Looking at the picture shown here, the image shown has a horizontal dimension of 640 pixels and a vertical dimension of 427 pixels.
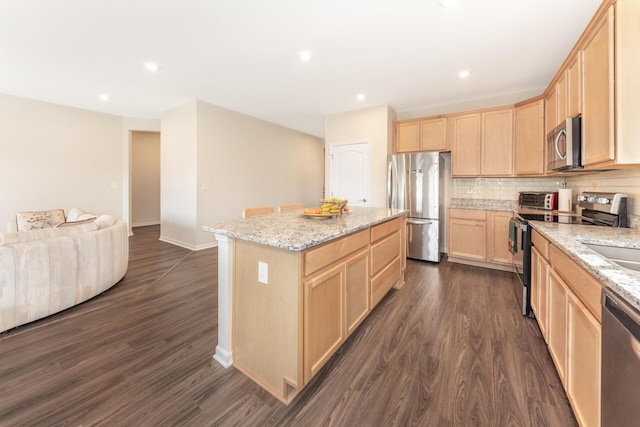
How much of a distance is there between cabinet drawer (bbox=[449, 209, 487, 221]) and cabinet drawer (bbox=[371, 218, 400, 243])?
1590 millimetres

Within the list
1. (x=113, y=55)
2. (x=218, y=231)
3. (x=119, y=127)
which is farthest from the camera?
(x=119, y=127)

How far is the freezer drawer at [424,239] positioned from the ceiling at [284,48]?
6.52ft

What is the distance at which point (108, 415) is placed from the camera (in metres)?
1.28

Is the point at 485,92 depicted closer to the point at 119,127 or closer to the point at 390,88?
the point at 390,88

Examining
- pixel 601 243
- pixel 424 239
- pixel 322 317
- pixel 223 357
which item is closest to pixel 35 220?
pixel 223 357

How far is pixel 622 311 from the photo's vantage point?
82cm

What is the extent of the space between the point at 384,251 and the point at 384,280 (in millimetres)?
283

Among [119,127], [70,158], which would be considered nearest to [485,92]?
[119,127]

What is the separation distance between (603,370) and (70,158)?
6.99 meters

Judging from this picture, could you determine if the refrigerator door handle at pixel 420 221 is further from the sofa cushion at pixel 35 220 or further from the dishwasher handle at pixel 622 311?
the sofa cushion at pixel 35 220

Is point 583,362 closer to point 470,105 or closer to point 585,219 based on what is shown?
point 585,219

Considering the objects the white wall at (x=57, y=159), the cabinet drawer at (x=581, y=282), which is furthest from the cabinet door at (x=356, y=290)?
the white wall at (x=57, y=159)

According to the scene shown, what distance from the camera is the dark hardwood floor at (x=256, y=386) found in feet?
4.23

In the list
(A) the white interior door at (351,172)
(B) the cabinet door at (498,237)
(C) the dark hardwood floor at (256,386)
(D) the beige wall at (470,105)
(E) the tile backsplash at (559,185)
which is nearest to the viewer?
(C) the dark hardwood floor at (256,386)
